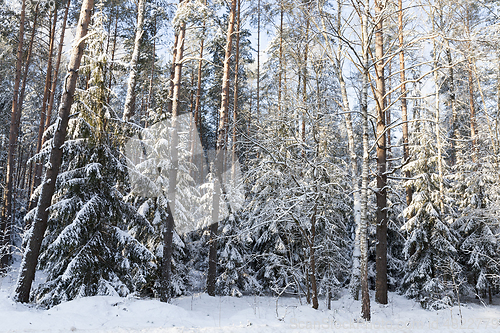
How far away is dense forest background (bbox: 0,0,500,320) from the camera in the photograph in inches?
298

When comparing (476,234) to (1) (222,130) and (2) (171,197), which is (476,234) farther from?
(2) (171,197)

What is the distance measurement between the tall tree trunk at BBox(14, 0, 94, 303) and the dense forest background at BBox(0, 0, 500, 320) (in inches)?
1.3

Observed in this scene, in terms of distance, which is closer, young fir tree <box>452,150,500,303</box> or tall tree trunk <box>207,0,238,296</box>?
tall tree trunk <box>207,0,238,296</box>

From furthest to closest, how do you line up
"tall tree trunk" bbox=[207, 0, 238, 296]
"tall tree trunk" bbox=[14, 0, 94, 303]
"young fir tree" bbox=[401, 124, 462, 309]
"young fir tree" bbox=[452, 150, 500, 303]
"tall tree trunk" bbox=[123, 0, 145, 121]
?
1. "young fir tree" bbox=[452, 150, 500, 303]
2. "young fir tree" bbox=[401, 124, 462, 309]
3. "tall tree trunk" bbox=[207, 0, 238, 296]
4. "tall tree trunk" bbox=[123, 0, 145, 121]
5. "tall tree trunk" bbox=[14, 0, 94, 303]

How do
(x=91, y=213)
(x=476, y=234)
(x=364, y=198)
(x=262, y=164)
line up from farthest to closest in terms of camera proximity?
(x=476, y=234)
(x=262, y=164)
(x=364, y=198)
(x=91, y=213)

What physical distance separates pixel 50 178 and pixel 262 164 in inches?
224

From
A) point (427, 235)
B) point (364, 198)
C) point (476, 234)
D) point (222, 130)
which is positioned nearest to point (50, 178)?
point (222, 130)

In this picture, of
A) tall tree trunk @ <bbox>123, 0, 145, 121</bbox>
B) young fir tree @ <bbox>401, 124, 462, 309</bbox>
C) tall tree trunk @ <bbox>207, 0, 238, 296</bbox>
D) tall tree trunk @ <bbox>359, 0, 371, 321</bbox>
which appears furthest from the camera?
young fir tree @ <bbox>401, 124, 462, 309</bbox>

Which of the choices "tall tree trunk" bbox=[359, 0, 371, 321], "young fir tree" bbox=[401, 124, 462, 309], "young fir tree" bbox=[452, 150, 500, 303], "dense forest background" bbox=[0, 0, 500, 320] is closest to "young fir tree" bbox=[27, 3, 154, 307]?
"dense forest background" bbox=[0, 0, 500, 320]

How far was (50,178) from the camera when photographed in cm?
738

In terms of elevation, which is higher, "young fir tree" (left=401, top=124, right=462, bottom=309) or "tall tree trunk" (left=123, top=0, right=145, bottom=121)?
"tall tree trunk" (left=123, top=0, right=145, bottom=121)

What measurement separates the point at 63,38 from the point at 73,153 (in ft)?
37.4

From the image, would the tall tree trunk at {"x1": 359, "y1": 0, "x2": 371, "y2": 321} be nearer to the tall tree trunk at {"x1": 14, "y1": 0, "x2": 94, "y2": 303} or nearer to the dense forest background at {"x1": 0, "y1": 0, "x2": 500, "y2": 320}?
the dense forest background at {"x1": 0, "y1": 0, "x2": 500, "y2": 320}

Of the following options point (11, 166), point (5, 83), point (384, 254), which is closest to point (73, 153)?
point (11, 166)
